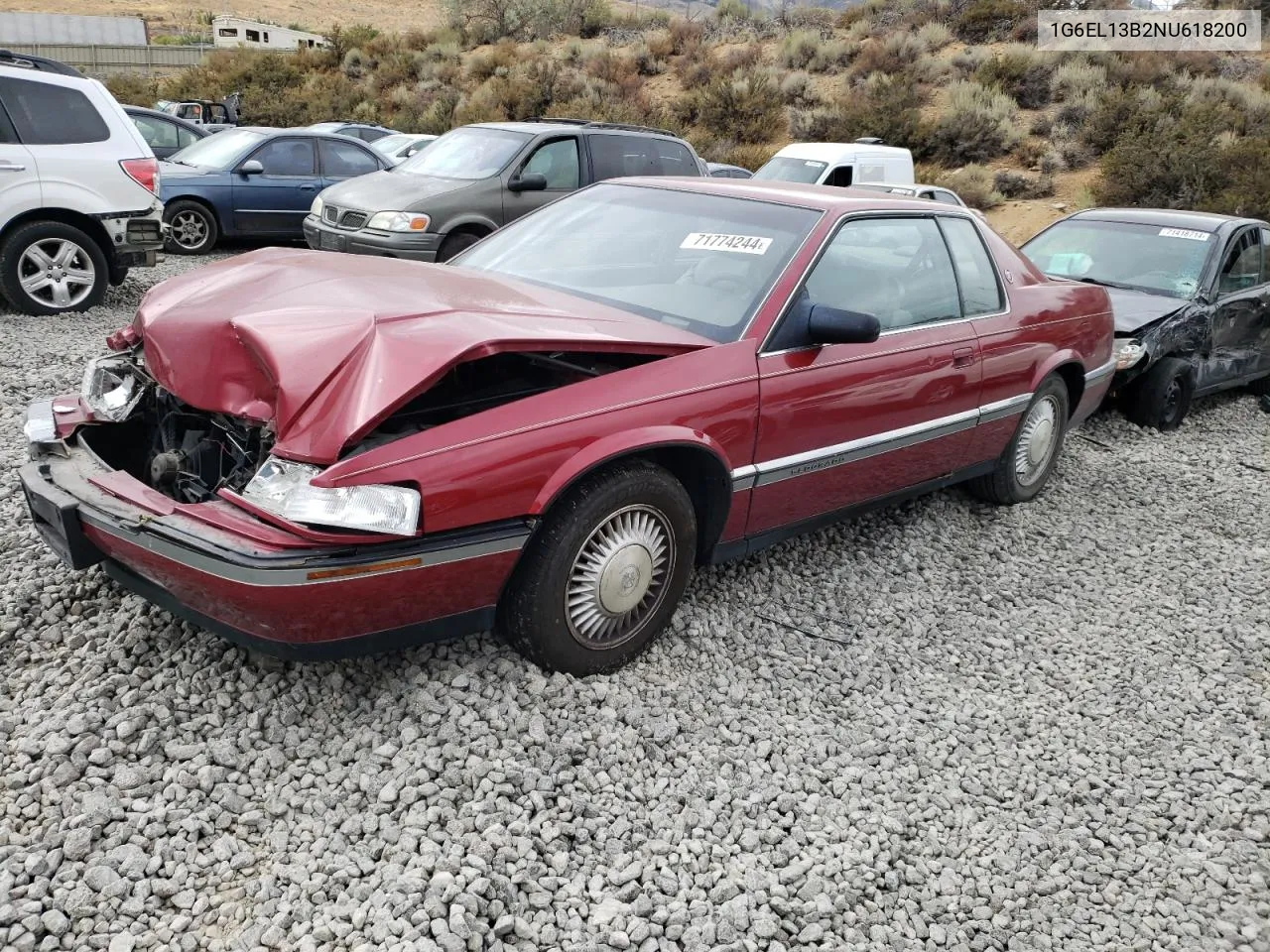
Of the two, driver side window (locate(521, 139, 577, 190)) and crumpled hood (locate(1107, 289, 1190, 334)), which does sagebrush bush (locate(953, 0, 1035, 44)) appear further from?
crumpled hood (locate(1107, 289, 1190, 334))

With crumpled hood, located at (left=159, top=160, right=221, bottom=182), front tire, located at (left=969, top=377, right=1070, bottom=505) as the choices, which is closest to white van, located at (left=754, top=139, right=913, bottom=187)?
crumpled hood, located at (left=159, top=160, right=221, bottom=182)

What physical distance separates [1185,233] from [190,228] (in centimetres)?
961

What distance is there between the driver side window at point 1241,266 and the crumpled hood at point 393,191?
6.24m

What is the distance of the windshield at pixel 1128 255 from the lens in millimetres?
7586

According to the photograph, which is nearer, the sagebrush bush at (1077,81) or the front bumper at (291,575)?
the front bumper at (291,575)

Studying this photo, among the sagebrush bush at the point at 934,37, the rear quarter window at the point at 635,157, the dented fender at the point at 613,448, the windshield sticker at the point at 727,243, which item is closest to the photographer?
the dented fender at the point at 613,448

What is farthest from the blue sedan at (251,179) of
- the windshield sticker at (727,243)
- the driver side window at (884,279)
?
the driver side window at (884,279)

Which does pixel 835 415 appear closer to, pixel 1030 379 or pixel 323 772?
pixel 1030 379

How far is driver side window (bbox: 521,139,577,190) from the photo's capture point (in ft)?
31.6

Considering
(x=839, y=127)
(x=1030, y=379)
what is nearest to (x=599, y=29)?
(x=839, y=127)

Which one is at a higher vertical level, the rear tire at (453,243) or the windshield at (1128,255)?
the rear tire at (453,243)

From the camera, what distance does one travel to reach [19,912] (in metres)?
2.29

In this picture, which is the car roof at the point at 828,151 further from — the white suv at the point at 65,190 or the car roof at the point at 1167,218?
the white suv at the point at 65,190

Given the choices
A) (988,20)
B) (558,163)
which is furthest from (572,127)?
(988,20)
